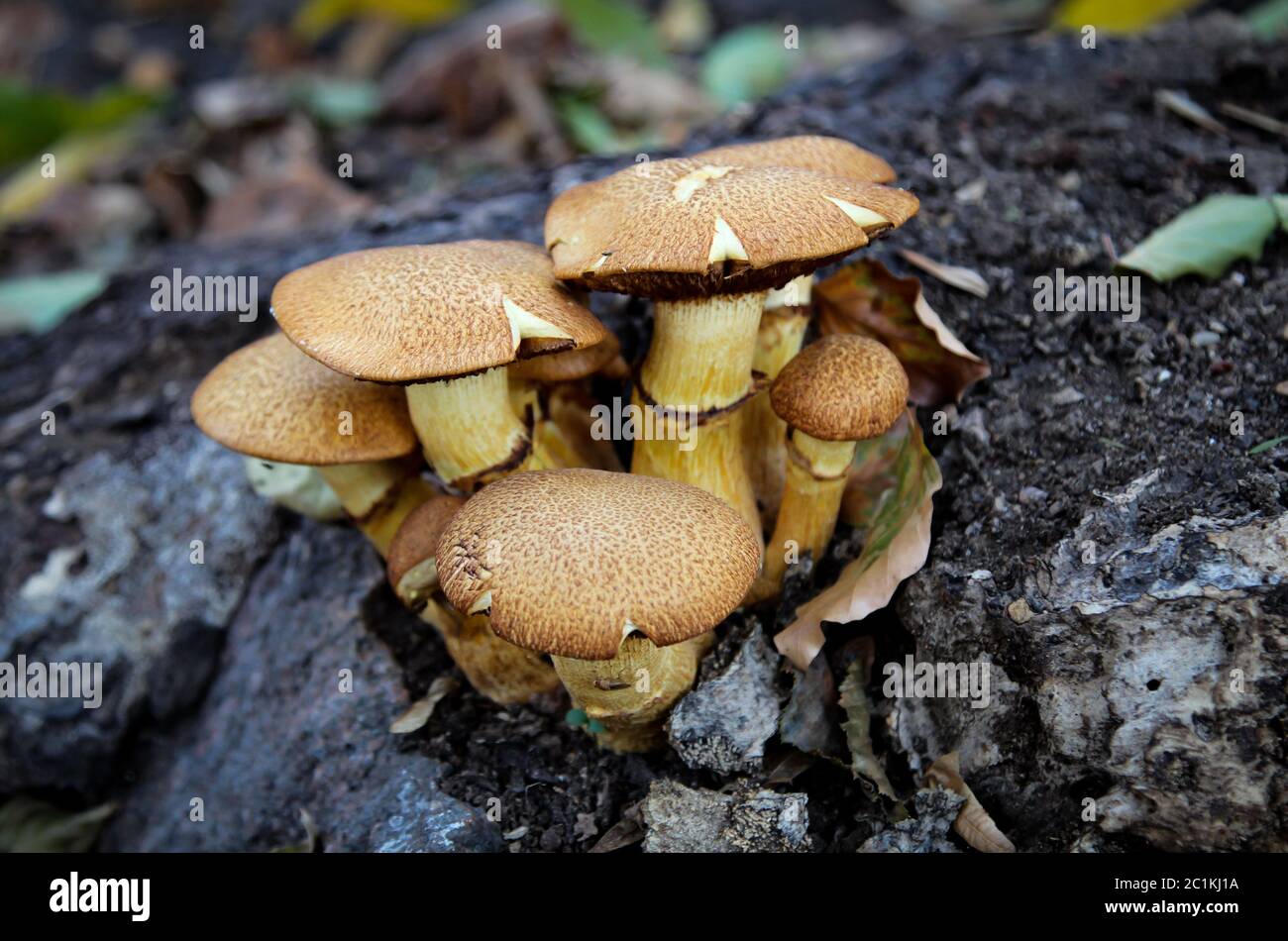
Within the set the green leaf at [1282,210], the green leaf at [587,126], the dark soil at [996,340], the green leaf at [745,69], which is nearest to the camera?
the dark soil at [996,340]

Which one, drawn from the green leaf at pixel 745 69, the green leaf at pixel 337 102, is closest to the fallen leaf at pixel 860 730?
the green leaf at pixel 745 69

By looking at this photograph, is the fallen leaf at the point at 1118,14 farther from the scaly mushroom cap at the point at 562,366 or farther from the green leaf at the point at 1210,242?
the scaly mushroom cap at the point at 562,366

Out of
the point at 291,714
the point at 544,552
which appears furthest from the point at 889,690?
the point at 291,714

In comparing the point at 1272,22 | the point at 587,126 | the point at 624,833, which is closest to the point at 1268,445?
the point at 624,833

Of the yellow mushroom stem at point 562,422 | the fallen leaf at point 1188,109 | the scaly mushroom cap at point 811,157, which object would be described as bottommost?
the yellow mushroom stem at point 562,422

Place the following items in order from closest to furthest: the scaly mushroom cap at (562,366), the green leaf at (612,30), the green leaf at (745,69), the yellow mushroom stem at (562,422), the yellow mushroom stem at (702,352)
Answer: the yellow mushroom stem at (702,352)
the scaly mushroom cap at (562,366)
the yellow mushroom stem at (562,422)
the green leaf at (612,30)
the green leaf at (745,69)

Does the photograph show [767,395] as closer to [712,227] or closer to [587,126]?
[712,227]

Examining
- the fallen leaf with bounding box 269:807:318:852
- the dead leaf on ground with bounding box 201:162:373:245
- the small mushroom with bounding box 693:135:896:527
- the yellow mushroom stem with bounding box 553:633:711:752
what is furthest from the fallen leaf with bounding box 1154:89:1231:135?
the dead leaf on ground with bounding box 201:162:373:245
